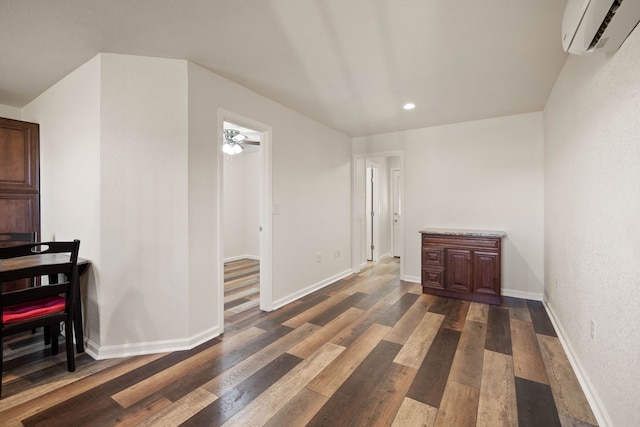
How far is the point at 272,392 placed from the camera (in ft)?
6.15

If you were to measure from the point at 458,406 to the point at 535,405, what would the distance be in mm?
468

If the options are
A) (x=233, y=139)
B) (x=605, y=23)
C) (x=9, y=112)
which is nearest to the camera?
(x=605, y=23)

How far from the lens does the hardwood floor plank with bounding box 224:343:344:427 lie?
5.40ft

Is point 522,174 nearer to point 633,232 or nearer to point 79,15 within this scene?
point 633,232

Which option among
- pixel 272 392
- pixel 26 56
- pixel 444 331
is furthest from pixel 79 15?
pixel 444 331

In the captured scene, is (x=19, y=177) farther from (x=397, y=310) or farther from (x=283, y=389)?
(x=397, y=310)

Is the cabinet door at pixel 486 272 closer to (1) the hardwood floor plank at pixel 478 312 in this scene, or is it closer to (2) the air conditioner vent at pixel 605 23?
(1) the hardwood floor plank at pixel 478 312

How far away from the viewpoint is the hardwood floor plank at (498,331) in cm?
244

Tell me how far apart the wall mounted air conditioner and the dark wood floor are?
2.00m

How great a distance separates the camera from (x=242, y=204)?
6.55m

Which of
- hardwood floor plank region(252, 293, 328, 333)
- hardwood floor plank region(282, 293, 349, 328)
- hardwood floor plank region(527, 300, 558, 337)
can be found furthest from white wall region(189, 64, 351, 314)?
hardwood floor plank region(527, 300, 558, 337)

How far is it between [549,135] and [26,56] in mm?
5059

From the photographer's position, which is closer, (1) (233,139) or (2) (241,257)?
(1) (233,139)

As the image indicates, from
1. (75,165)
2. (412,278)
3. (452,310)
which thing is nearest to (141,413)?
(75,165)
